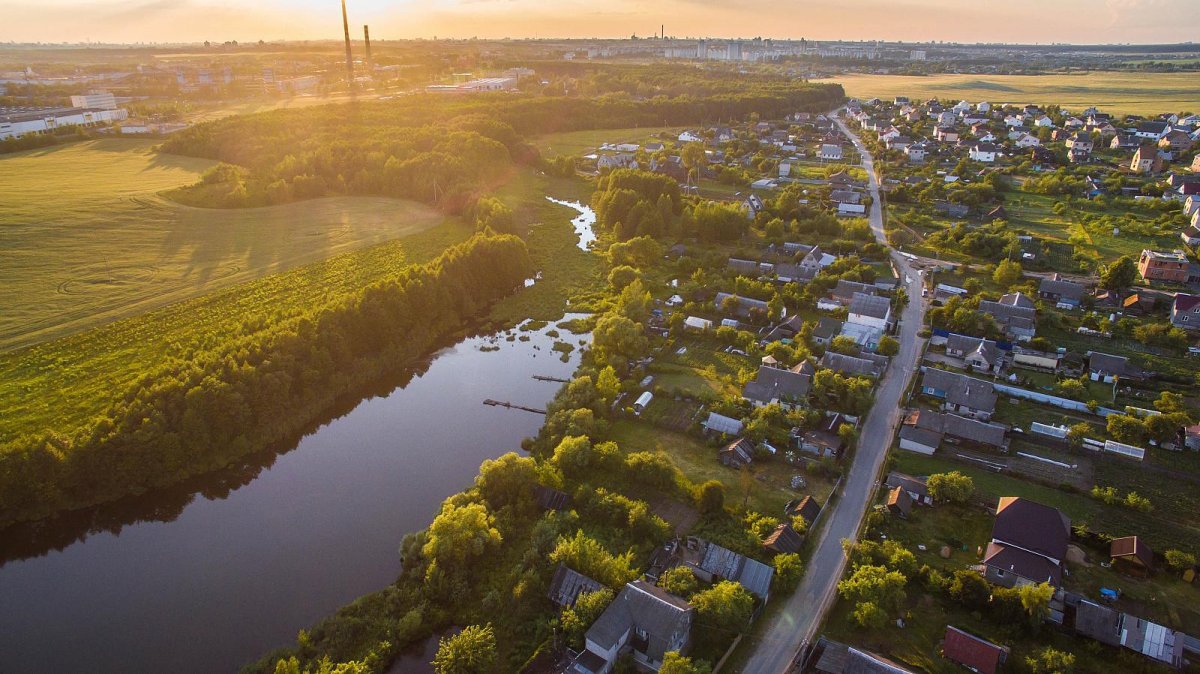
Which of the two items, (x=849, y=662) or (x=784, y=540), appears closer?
(x=849, y=662)

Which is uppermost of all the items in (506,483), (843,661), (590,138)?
(590,138)

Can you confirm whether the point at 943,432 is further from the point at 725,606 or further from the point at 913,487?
the point at 725,606

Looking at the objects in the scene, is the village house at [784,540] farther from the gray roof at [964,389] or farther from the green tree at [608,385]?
the gray roof at [964,389]

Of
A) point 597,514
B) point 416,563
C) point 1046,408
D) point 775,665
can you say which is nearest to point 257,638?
point 416,563

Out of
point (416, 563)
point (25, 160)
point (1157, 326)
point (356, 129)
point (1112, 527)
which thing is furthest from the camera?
point (356, 129)

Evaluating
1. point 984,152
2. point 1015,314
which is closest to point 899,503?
point 1015,314

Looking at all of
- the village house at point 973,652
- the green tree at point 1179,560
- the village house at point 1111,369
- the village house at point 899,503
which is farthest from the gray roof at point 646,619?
the village house at point 1111,369

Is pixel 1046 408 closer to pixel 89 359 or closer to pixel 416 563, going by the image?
pixel 416 563
